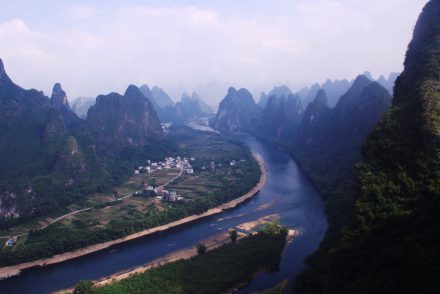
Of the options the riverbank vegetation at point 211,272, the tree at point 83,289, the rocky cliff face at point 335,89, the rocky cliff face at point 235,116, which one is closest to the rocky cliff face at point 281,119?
the rocky cliff face at point 235,116

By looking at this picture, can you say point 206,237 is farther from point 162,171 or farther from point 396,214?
point 162,171

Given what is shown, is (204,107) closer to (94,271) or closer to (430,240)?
(94,271)

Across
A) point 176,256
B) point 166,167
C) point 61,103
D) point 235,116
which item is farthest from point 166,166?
point 235,116

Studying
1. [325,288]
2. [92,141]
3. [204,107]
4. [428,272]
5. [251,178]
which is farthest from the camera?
[204,107]

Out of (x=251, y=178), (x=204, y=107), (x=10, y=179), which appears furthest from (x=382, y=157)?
(x=204, y=107)

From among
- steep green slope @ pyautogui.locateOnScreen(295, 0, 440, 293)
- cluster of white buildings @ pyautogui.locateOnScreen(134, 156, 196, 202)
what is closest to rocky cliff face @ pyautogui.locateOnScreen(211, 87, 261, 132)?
cluster of white buildings @ pyautogui.locateOnScreen(134, 156, 196, 202)

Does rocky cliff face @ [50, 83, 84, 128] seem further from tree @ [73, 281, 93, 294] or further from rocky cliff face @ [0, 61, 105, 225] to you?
tree @ [73, 281, 93, 294]

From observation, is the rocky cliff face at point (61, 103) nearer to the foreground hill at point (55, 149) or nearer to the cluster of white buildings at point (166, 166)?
the foreground hill at point (55, 149)
